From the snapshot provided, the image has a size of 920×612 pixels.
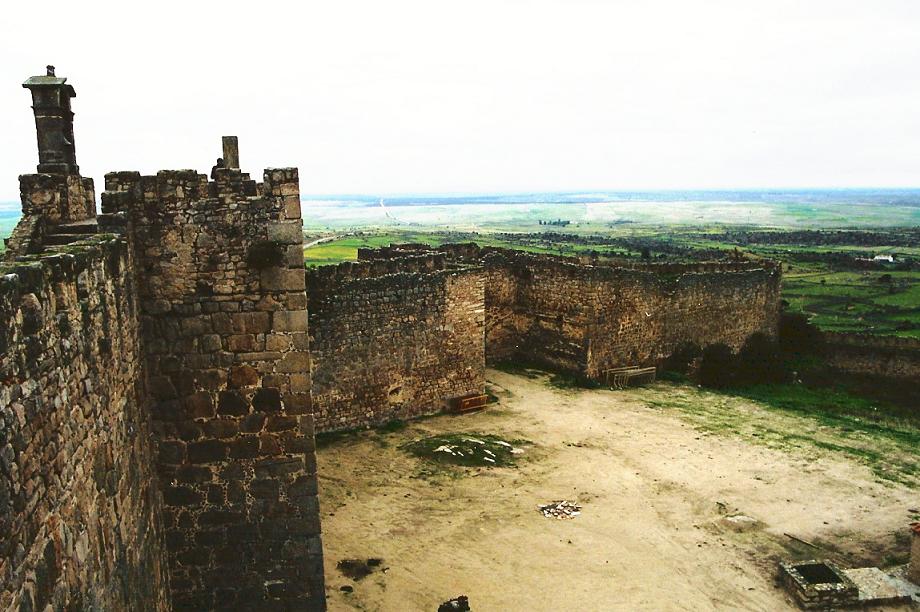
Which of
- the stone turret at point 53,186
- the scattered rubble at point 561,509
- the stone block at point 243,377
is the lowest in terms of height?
Answer: the scattered rubble at point 561,509

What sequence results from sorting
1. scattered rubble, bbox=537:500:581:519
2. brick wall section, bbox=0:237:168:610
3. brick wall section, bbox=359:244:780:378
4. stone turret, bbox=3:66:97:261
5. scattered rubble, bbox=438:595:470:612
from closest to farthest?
brick wall section, bbox=0:237:168:610 < stone turret, bbox=3:66:97:261 < scattered rubble, bbox=438:595:470:612 < scattered rubble, bbox=537:500:581:519 < brick wall section, bbox=359:244:780:378

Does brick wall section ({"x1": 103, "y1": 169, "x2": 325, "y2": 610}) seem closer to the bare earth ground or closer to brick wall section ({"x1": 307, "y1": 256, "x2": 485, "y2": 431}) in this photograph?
the bare earth ground

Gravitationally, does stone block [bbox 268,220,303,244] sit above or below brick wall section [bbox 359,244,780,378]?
above

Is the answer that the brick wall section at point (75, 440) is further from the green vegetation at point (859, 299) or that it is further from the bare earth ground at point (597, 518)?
the green vegetation at point (859, 299)

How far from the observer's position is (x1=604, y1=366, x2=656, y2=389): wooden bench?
21516 millimetres

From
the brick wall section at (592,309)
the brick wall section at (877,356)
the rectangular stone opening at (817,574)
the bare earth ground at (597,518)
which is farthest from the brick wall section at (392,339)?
the brick wall section at (877,356)

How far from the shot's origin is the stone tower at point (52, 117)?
22.9ft

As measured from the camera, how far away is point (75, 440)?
4234 millimetres

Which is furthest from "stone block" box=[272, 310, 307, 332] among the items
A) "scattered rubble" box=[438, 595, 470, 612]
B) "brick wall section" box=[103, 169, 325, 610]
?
"scattered rubble" box=[438, 595, 470, 612]

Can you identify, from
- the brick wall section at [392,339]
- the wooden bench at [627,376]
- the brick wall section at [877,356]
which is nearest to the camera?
the brick wall section at [392,339]

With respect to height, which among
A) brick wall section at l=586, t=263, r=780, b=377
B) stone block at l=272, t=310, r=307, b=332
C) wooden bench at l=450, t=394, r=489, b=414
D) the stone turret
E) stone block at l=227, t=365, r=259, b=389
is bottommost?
wooden bench at l=450, t=394, r=489, b=414

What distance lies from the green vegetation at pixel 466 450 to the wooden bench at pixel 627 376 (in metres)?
6.52

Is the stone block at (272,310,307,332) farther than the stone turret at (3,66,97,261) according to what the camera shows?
Yes

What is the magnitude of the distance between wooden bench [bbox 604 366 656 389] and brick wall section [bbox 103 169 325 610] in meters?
15.7
